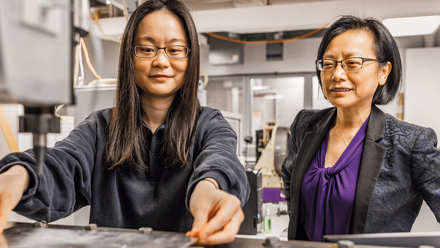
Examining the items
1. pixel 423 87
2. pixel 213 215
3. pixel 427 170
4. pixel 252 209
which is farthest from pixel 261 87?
pixel 213 215

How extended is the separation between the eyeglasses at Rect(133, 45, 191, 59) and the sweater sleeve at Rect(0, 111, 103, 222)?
209 mm

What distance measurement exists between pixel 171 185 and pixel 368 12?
2503mm

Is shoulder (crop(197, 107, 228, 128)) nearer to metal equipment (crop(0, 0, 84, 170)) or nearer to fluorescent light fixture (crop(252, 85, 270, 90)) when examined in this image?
metal equipment (crop(0, 0, 84, 170))

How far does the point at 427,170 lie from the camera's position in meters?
1.07

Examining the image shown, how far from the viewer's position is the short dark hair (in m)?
1.25

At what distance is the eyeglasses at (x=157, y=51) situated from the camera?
832 millimetres

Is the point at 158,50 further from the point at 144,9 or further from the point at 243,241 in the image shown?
the point at 243,241

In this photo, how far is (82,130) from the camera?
0.83 metres

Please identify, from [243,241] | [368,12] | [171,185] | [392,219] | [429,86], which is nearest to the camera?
[243,241]

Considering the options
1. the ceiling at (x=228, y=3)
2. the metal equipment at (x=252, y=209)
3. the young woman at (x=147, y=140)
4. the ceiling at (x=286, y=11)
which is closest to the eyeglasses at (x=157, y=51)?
the young woman at (x=147, y=140)

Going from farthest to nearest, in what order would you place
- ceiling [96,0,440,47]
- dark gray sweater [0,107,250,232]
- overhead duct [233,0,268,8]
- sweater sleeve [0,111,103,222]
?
1. overhead duct [233,0,268,8]
2. ceiling [96,0,440,47]
3. dark gray sweater [0,107,250,232]
4. sweater sleeve [0,111,103,222]

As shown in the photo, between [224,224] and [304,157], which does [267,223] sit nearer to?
[304,157]

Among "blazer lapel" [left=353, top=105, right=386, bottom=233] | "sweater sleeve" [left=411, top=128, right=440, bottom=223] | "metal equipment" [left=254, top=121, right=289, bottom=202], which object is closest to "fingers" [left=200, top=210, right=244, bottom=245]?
"blazer lapel" [left=353, top=105, right=386, bottom=233]

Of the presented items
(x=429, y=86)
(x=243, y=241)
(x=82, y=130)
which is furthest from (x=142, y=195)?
(x=429, y=86)
